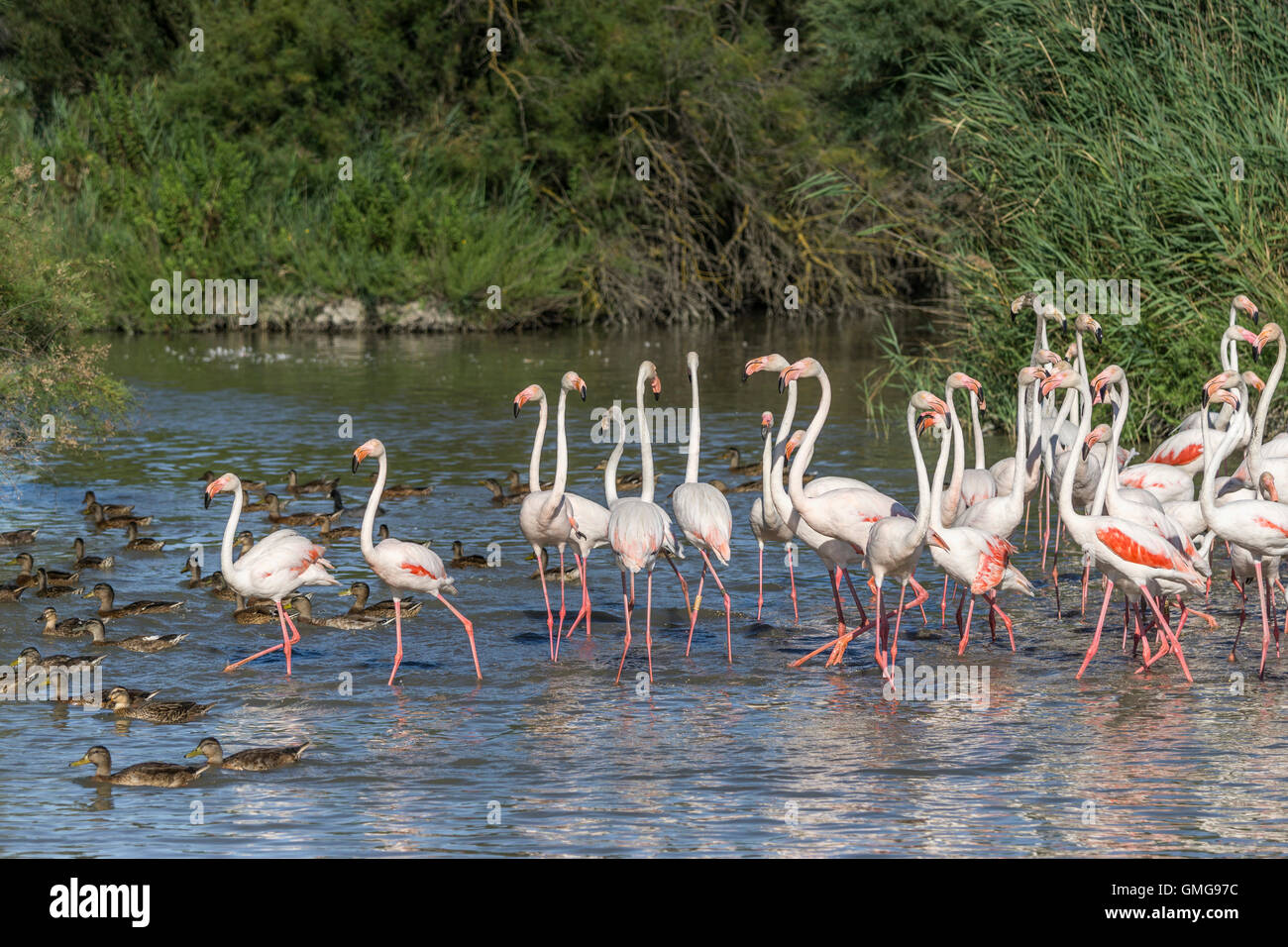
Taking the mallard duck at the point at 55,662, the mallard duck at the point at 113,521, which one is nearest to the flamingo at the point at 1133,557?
the mallard duck at the point at 55,662

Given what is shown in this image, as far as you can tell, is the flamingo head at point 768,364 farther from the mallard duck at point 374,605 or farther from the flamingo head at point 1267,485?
the flamingo head at point 1267,485

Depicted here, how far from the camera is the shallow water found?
7.15 m

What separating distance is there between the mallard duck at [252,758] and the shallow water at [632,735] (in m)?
0.08

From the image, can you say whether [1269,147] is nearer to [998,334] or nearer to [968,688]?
[998,334]

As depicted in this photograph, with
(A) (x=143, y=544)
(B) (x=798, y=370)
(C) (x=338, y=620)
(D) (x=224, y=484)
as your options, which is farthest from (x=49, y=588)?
(B) (x=798, y=370)

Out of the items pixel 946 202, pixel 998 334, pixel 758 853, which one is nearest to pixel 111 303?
pixel 946 202

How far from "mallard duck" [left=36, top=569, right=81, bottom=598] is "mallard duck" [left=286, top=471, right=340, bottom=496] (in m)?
3.89

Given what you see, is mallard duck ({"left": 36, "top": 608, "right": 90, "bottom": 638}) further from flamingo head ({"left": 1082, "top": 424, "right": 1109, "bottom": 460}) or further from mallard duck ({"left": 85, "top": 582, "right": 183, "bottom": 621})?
flamingo head ({"left": 1082, "top": 424, "right": 1109, "bottom": 460})

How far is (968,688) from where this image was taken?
373 inches

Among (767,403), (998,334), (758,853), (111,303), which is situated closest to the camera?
(758,853)

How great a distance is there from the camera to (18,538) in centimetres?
1378

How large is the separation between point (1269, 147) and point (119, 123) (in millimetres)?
23967

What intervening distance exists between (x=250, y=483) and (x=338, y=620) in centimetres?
532

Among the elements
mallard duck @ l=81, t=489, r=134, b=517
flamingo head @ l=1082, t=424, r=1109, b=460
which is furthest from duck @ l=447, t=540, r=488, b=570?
flamingo head @ l=1082, t=424, r=1109, b=460
